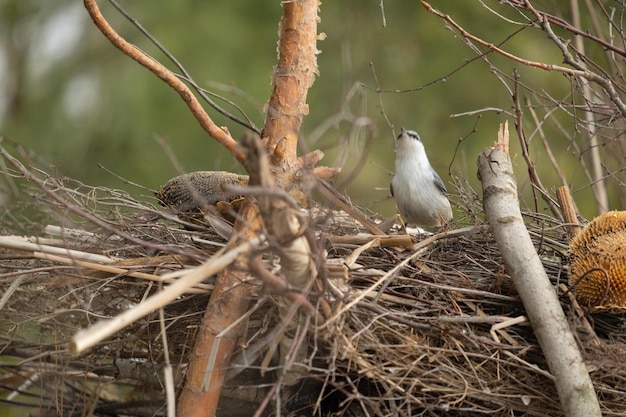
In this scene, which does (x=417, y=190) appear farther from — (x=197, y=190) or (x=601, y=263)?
(x=601, y=263)

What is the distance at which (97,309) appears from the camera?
2344 mm

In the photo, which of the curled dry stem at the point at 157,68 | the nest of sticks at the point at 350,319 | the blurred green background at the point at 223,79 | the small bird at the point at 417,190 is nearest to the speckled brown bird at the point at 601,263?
the nest of sticks at the point at 350,319

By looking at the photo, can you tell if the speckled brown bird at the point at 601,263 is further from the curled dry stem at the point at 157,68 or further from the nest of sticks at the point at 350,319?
the curled dry stem at the point at 157,68

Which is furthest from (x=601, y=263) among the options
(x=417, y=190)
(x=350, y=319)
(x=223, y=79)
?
(x=223, y=79)

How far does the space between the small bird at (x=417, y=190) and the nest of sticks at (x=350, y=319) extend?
27 centimetres

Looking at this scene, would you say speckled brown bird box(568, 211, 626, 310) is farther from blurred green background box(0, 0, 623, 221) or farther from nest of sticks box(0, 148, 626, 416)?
blurred green background box(0, 0, 623, 221)

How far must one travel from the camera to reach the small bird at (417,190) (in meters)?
2.94

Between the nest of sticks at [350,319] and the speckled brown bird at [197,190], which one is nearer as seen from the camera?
the nest of sticks at [350,319]

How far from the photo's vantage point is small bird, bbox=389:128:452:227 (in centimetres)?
294

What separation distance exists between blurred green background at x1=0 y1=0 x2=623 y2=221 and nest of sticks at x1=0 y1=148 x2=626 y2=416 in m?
2.32

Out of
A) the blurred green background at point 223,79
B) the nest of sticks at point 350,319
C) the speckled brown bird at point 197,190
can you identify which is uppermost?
the blurred green background at point 223,79

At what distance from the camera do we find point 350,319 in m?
1.94

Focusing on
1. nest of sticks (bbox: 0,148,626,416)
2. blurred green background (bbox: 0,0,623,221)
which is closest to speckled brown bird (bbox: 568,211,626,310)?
nest of sticks (bbox: 0,148,626,416)

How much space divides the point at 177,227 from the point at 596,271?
1276 millimetres
